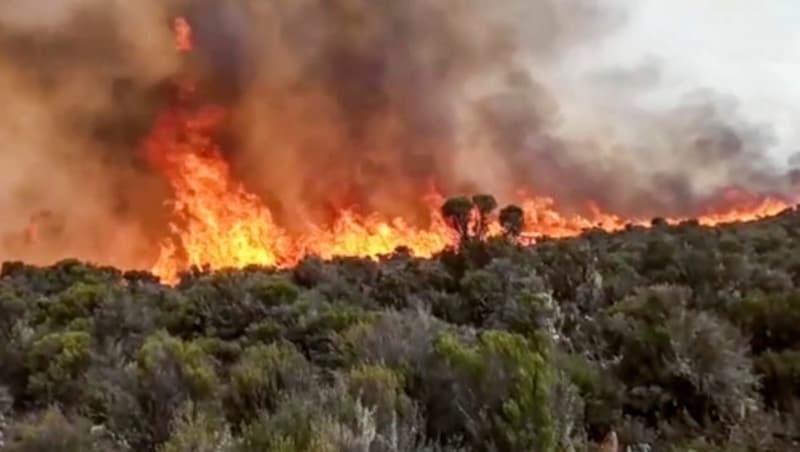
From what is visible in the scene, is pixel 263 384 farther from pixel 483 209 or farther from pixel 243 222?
pixel 243 222

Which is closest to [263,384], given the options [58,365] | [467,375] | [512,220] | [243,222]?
[467,375]

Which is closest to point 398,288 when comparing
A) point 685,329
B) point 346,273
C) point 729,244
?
point 346,273

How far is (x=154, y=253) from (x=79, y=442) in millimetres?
38662

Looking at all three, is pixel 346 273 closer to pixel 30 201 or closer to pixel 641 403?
pixel 641 403

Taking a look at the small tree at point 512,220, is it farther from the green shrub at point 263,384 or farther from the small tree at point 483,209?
the green shrub at point 263,384

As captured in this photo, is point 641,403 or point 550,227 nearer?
point 641,403

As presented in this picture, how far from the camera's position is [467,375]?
19.7 ft

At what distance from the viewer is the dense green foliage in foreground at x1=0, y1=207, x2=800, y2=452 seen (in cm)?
544

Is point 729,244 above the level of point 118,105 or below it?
below

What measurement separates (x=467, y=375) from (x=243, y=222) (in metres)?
39.1

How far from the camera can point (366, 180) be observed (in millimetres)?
52625

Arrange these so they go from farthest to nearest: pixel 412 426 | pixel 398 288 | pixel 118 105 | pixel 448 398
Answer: pixel 118 105 → pixel 398 288 → pixel 448 398 → pixel 412 426

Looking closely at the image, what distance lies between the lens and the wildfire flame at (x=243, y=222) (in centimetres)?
3931

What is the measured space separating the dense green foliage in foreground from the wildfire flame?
2082 cm
